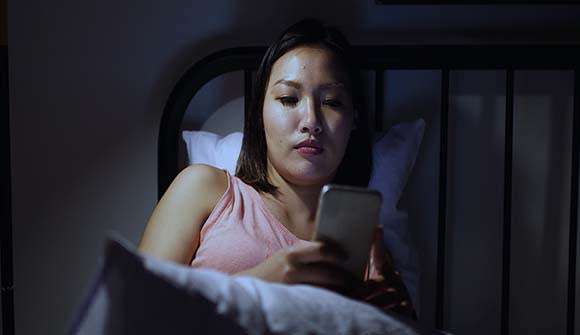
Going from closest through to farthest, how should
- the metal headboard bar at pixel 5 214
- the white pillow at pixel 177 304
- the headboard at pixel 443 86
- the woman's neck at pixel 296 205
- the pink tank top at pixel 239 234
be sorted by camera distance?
1. the white pillow at pixel 177 304
2. the pink tank top at pixel 239 234
3. the woman's neck at pixel 296 205
4. the headboard at pixel 443 86
5. the metal headboard bar at pixel 5 214

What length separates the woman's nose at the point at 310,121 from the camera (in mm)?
1080

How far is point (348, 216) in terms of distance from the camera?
2.52 ft

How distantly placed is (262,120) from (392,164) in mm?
282

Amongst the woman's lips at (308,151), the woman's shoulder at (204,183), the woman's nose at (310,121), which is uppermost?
the woman's nose at (310,121)

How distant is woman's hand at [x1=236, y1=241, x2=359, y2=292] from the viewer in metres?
0.80

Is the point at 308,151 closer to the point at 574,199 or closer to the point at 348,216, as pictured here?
the point at 348,216

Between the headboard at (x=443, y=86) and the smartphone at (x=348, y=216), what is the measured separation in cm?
58

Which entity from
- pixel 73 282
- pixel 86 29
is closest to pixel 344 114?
pixel 86 29

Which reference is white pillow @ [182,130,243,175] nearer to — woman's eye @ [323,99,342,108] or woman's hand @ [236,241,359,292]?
woman's eye @ [323,99,342,108]

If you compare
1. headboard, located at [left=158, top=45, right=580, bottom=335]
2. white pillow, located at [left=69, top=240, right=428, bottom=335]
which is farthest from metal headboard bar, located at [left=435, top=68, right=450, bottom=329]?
white pillow, located at [left=69, top=240, right=428, bottom=335]

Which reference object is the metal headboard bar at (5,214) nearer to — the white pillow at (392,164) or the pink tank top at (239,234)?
the white pillow at (392,164)

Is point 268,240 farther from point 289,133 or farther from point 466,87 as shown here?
point 466,87

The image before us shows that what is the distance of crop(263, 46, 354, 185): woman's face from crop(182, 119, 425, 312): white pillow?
163 millimetres

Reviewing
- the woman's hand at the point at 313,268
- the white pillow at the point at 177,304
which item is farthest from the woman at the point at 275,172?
the white pillow at the point at 177,304
